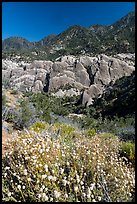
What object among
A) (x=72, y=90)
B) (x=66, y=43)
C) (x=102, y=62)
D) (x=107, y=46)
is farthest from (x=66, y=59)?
(x=66, y=43)

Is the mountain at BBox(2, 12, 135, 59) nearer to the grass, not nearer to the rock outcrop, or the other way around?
the rock outcrop

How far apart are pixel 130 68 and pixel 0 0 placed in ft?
137

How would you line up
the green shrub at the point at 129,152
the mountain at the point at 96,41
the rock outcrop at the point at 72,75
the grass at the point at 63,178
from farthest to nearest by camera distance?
the mountain at the point at 96,41 < the rock outcrop at the point at 72,75 < the green shrub at the point at 129,152 < the grass at the point at 63,178

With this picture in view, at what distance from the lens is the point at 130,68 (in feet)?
140

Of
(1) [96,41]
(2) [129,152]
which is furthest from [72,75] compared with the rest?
(2) [129,152]

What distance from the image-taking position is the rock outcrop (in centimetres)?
A: 4181

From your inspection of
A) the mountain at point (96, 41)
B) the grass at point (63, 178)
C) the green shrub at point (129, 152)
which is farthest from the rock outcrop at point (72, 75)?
the grass at point (63, 178)

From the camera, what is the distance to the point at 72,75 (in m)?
44.7

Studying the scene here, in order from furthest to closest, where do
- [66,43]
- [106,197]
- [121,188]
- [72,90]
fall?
1. [66,43]
2. [72,90]
3. [121,188]
4. [106,197]

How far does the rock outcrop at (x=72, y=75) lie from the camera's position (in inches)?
1646

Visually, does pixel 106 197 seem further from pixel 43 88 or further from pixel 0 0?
pixel 43 88

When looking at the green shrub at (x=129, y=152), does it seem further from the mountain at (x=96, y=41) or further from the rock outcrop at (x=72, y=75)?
the mountain at (x=96, y=41)

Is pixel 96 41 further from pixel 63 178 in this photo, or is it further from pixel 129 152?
A: pixel 63 178

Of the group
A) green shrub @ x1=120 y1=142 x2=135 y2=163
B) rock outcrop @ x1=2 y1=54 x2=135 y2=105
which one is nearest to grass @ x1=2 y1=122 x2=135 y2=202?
green shrub @ x1=120 y1=142 x2=135 y2=163
